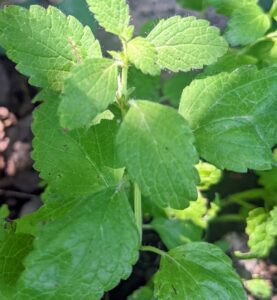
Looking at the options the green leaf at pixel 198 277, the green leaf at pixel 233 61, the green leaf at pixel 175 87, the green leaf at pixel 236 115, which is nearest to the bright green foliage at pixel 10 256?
the green leaf at pixel 198 277

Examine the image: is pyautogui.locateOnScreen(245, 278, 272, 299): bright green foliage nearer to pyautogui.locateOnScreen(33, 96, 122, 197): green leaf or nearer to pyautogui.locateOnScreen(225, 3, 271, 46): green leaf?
pyautogui.locateOnScreen(225, 3, 271, 46): green leaf

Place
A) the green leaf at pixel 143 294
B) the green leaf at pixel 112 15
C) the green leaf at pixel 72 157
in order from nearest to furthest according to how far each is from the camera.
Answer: the green leaf at pixel 112 15
the green leaf at pixel 72 157
the green leaf at pixel 143 294

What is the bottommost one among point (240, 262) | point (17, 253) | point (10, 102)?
point (240, 262)

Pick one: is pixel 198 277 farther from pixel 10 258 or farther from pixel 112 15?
pixel 112 15

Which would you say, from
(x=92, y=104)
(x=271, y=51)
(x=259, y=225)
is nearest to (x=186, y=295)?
(x=92, y=104)

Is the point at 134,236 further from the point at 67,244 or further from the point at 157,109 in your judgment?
the point at 157,109

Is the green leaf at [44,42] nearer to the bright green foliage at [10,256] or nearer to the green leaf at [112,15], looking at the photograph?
the green leaf at [112,15]
